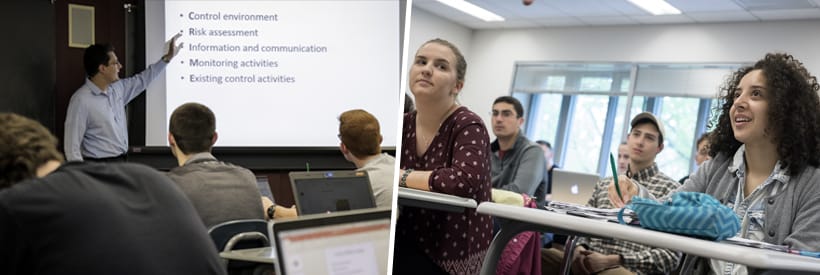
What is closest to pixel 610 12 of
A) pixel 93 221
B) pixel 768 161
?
pixel 768 161

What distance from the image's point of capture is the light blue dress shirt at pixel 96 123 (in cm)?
246

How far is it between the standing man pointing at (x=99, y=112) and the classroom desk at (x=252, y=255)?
0.73m

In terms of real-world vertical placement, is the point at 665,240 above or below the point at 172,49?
below

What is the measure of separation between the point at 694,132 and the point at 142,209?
141 inches

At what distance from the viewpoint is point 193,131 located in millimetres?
2584

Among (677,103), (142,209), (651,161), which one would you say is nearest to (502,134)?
(651,161)

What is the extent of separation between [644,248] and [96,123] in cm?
195

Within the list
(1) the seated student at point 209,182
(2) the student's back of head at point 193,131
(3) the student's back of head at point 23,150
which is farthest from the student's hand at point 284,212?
(3) the student's back of head at point 23,150

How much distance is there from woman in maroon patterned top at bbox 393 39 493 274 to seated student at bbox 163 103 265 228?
4.01 ft

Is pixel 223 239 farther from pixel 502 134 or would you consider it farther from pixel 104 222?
pixel 502 134

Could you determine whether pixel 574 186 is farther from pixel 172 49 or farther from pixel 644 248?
pixel 172 49

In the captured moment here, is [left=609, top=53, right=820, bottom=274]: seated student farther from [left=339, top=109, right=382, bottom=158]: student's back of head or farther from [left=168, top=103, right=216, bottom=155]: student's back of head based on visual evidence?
[left=168, top=103, right=216, bottom=155]: student's back of head

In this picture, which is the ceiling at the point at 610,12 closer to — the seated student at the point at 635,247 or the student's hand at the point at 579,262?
the seated student at the point at 635,247

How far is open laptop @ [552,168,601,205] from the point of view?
3475mm
